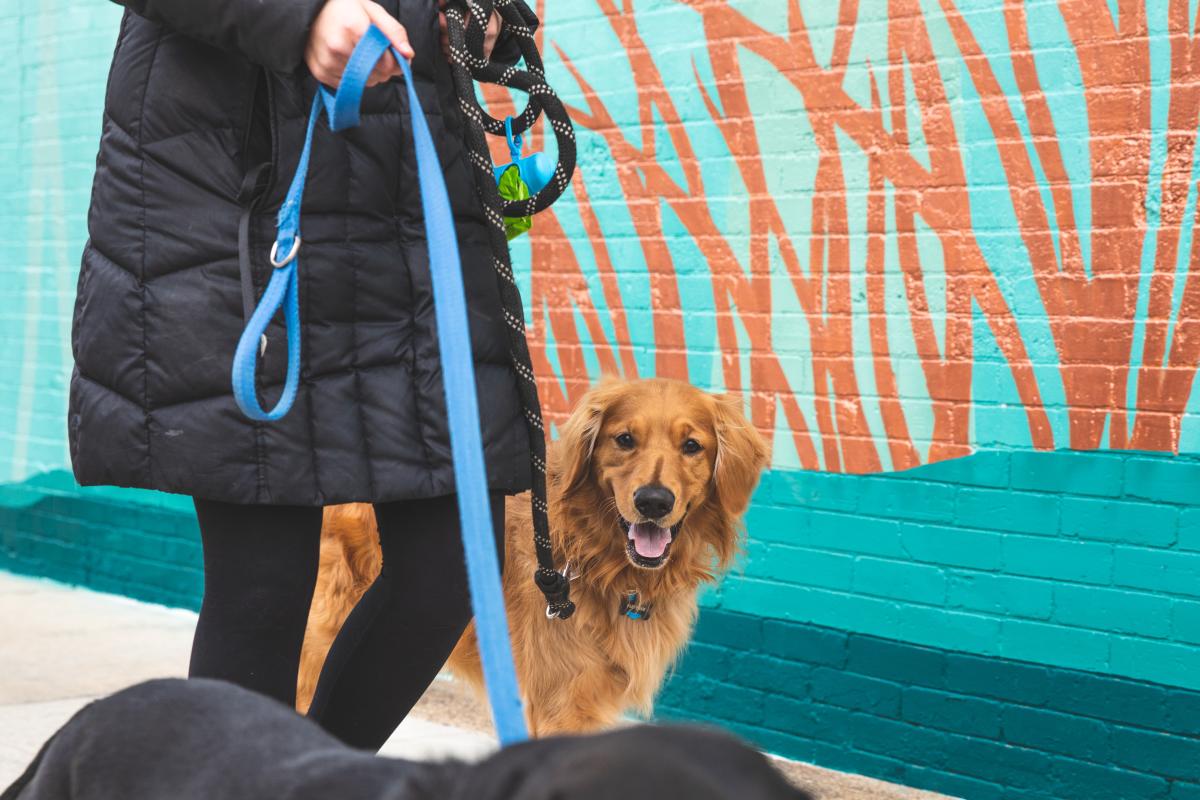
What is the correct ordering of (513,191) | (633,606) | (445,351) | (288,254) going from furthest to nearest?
(633,606)
(513,191)
(288,254)
(445,351)

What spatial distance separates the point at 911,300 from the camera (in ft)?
12.2

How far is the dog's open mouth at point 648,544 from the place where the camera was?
3.33 meters

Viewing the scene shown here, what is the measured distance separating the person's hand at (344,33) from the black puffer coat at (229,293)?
0.20 meters

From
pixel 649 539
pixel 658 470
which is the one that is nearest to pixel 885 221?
pixel 658 470

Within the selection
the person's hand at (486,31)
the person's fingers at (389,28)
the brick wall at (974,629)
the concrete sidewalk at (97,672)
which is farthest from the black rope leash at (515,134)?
the brick wall at (974,629)

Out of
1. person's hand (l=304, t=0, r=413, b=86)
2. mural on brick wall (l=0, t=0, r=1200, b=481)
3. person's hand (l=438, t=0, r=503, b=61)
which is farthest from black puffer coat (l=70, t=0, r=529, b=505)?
mural on brick wall (l=0, t=0, r=1200, b=481)

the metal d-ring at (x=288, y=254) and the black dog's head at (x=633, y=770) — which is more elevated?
the metal d-ring at (x=288, y=254)

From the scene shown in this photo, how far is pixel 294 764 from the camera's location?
4.09 feet

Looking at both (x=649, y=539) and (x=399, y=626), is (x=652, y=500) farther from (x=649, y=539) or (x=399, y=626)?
(x=399, y=626)

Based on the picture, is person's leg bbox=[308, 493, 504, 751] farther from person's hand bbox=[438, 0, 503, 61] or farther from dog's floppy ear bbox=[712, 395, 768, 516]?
dog's floppy ear bbox=[712, 395, 768, 516]

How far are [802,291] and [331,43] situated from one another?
242cm

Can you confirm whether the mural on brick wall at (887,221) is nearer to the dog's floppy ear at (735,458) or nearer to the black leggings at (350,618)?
the dog's floppy ear at (735,458)

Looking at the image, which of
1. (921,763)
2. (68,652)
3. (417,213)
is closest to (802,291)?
(921,763)

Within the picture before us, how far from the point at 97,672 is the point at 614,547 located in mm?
2355
